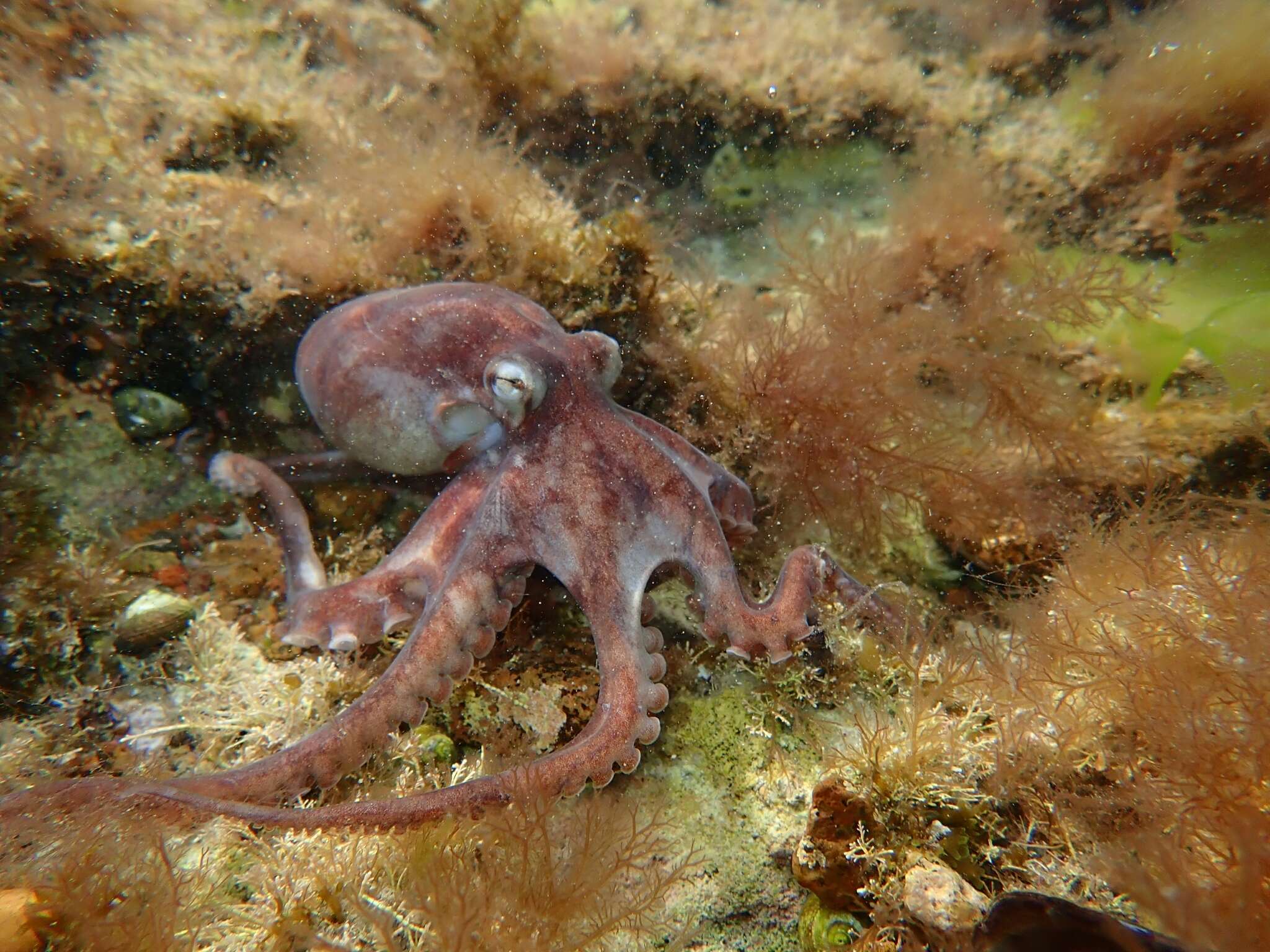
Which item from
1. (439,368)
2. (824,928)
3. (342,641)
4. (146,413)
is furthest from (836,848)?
(146,413)

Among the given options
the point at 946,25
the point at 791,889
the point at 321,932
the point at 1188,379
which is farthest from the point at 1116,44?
the point at 321,932

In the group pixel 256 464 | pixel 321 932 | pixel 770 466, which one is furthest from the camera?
pixel 770 466

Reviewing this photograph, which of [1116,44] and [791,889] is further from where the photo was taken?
[1116,44]

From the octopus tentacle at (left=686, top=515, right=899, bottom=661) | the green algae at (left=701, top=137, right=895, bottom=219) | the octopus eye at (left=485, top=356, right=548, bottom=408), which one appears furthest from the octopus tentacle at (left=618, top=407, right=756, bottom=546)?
the green algae at (left=701, top=137, right=895, bottom=219)

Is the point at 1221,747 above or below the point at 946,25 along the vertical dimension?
below

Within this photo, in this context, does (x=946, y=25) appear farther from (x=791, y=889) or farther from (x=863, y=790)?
(x=791, y=889)

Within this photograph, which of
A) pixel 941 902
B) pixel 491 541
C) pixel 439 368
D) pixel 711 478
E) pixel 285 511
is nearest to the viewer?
pixel 941 902

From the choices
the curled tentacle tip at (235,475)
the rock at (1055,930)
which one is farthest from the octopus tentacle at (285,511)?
the rock at (1055,930)

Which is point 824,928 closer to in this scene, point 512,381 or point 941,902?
point 941,902
